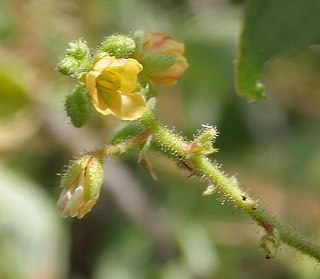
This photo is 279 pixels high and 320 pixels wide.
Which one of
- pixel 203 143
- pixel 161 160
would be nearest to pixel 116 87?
pixel 203 143

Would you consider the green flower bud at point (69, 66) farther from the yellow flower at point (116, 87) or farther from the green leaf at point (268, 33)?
the green leaf at point (268, 33)

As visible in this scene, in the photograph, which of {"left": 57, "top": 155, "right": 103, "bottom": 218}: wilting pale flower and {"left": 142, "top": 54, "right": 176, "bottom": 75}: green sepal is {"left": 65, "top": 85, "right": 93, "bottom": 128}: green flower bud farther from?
{"left": 142, "top": 54, "right": 176, "bottom": 75}: green sepal

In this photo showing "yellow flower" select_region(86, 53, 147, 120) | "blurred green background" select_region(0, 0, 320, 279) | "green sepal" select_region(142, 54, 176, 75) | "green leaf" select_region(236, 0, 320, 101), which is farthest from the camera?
"blurred green background" select_region(0, 0, 320, 279)

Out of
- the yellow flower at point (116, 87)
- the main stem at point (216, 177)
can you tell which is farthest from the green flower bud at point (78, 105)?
the main stem at point (216, 177)

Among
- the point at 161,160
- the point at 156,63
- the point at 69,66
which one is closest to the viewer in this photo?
the point at 69,66

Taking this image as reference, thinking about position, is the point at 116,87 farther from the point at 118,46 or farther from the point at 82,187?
the point at 82,187

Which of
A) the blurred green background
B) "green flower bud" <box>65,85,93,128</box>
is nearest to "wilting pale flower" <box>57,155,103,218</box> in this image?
"green flower bud" <box>65,85,93,128</box>

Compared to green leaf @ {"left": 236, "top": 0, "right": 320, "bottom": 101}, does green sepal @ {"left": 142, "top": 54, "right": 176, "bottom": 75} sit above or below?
below
